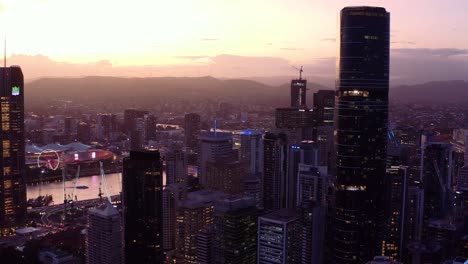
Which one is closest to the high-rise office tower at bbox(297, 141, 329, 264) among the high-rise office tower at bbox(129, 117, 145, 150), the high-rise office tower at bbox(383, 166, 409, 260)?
the high-rise office tower at bbox(383, 166, 409, 260)

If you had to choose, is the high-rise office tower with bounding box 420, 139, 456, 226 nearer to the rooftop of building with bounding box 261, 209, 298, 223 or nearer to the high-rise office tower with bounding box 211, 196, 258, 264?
the rooftop of building with bounding box 261, 209, 298, 223

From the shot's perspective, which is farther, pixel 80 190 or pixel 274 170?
pixel 80 190

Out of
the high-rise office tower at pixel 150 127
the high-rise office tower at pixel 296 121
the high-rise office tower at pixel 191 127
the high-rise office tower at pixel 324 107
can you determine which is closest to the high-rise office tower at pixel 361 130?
the high-rise office tower at pixel 296 121

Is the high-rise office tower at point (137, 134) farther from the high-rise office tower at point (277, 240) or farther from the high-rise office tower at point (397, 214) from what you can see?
the high-rise office tower at point (277, 240)

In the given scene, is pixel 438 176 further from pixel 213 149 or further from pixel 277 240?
pixel 213 149

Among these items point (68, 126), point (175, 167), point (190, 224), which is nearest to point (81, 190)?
point (175, 167)

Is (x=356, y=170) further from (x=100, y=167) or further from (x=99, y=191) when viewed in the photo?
(x=100, y=167)
